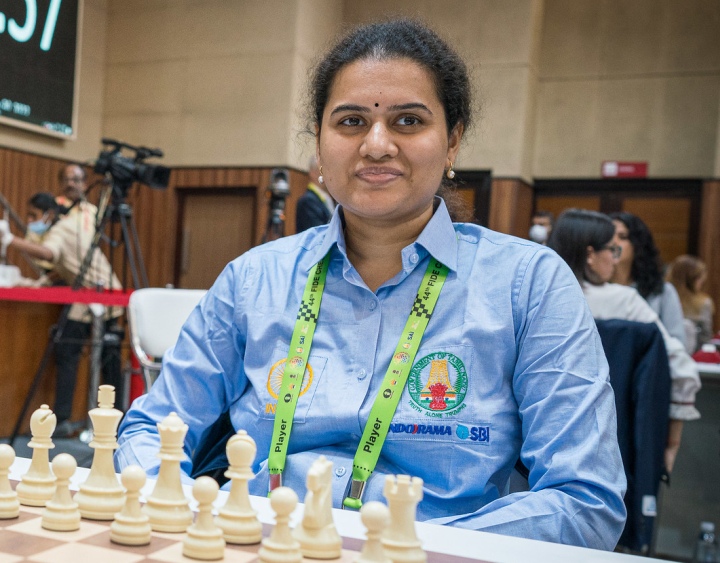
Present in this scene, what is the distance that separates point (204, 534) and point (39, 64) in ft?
22.9

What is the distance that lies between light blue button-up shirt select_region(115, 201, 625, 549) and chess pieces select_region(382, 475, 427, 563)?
36 cm

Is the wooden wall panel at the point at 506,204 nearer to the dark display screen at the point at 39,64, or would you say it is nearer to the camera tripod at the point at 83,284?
the dark display screen at the point at 39,64

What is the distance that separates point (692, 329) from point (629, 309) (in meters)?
2.07

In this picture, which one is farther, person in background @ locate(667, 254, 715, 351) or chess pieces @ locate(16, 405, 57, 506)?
person in background @ locate(667, 254, 715, 351)

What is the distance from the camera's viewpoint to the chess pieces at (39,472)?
80 cm

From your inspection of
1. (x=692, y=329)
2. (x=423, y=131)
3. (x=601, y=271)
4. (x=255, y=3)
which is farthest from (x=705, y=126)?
(x=423, y=131)

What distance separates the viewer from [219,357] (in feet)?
4.24

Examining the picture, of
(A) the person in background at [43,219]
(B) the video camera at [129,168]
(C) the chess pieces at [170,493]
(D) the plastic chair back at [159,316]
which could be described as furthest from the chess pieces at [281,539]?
(A) the person in background at [43,219]

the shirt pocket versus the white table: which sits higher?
the shirt pocket

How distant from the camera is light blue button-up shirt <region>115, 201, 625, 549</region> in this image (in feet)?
3.40

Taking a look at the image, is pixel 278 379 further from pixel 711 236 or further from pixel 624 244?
pixel 711 236

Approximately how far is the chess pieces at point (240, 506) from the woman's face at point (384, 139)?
1.84ft

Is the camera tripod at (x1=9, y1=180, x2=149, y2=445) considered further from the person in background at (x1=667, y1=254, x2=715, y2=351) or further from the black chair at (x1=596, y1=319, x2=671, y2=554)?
the person in background at (x1=667, y1=254, x2=715, y2=351)

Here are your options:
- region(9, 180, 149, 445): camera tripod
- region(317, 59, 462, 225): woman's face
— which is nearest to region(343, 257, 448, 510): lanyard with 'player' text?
region(317, 59, 462, 225): woman's face
